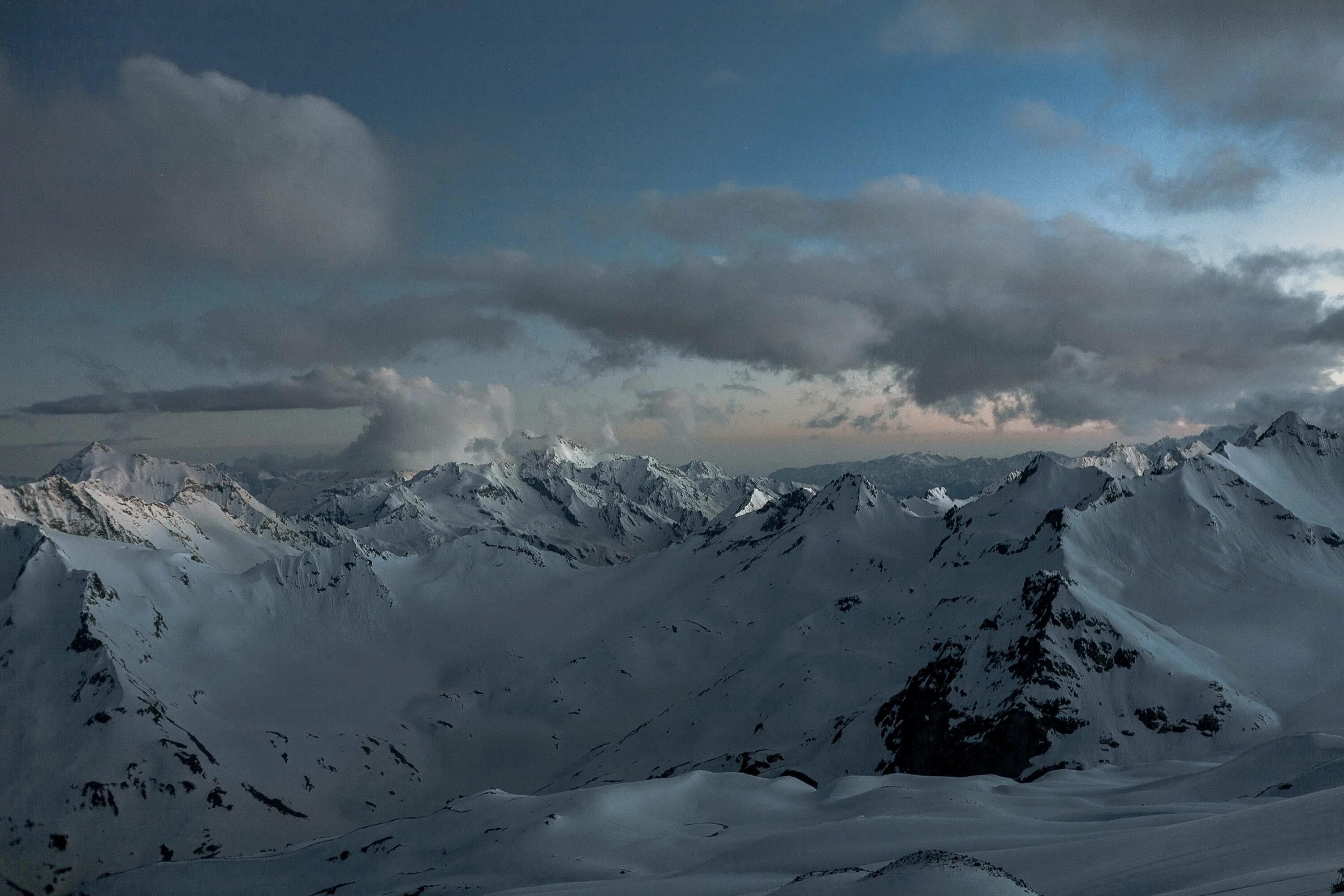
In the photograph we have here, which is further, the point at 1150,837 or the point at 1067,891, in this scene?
the point at 1150,837

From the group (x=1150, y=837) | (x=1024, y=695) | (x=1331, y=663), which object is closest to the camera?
(x=1150, y=837)

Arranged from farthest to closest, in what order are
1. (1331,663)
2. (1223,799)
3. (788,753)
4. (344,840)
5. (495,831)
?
(788,753) → (1331,663) → (344,840) → (495,831) → (1223,799)

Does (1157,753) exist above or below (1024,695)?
below

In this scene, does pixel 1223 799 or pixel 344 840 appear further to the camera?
pixel 344 840

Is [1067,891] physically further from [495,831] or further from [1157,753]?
[1157,753]

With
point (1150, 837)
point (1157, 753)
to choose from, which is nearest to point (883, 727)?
point (1157, 753)

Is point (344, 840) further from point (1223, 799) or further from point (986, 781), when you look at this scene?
point (1223, 799)

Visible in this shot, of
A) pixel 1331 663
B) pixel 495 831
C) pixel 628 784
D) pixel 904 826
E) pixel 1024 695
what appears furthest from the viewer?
pixel 1331 663

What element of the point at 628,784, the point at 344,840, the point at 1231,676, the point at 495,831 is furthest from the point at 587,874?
the point at 1231,676

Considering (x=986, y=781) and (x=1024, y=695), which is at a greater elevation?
(x=1024, y=695)
